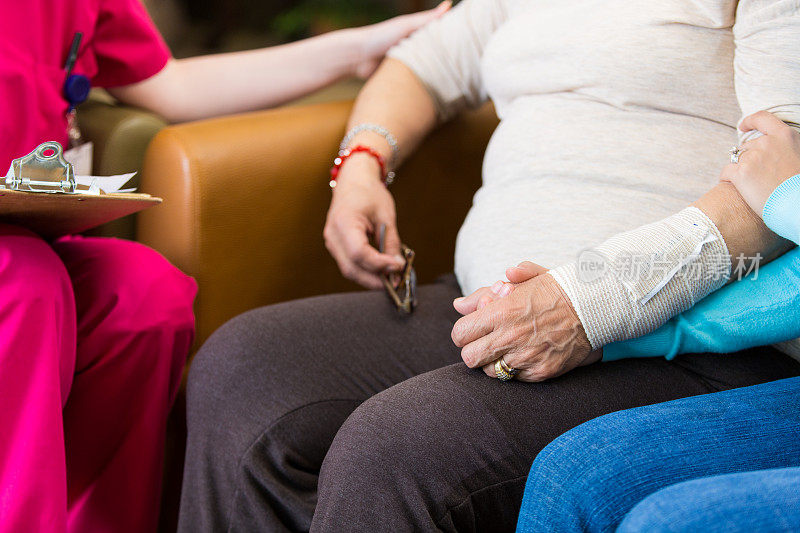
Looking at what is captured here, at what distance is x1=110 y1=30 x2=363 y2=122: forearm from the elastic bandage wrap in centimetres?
68

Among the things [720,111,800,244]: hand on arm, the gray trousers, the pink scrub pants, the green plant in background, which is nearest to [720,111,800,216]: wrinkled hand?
[720,111,800,244]: hand on arm

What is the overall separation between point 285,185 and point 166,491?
46 cm

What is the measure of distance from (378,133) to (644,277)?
512 mm

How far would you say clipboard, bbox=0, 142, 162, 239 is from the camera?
0.70 meters

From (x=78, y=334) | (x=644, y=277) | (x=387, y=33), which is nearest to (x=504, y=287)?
(x=644, y=277)

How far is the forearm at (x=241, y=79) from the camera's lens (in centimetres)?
122

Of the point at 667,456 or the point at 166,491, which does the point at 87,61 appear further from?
the point at 667,456

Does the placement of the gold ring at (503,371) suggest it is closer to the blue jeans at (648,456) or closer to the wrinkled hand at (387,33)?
the blue jeans at (648,456)

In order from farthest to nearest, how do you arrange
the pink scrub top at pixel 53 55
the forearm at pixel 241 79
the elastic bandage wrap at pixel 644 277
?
the forearm at pixel 241 79 < the pink scrub top at pixel 53 55 < the elastic bandage wrap at pixel 644 277

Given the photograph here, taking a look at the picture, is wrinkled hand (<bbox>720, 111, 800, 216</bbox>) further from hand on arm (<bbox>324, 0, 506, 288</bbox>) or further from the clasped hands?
hand on arm (<bbox>324, 0, 506, 288</bbox>)

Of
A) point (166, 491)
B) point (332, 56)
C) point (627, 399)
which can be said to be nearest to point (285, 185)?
point (332, 56)

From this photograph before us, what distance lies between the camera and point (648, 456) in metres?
0.63

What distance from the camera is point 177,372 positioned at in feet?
3.26

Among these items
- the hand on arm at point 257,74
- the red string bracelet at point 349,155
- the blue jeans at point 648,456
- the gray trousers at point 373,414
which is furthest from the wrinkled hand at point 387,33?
the blue jeans at point 648,456
